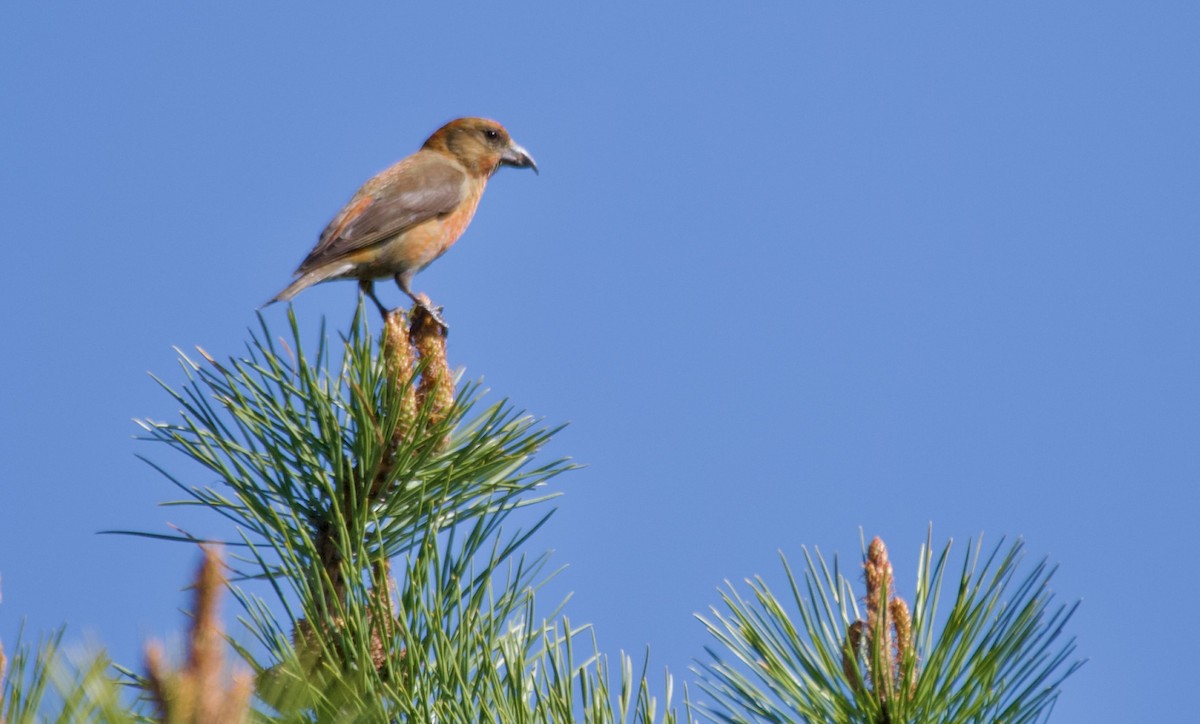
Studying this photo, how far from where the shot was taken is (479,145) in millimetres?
7680

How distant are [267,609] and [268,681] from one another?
0.32 meters

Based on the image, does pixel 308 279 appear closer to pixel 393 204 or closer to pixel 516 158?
pixel 393 204

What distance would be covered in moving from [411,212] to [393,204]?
0.33 feet

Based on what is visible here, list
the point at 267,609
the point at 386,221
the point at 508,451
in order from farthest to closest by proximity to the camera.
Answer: the point at 386,221, the point at 508,451, the point at 267,609

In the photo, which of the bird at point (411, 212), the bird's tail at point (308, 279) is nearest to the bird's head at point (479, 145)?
the bird at point (411, 212)

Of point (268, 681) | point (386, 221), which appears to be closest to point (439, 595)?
point (268, 681)

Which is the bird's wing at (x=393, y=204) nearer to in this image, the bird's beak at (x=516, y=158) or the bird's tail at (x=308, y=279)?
the bird's tail at (x=308, y=279)

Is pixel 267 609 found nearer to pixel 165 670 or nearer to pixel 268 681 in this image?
pixel 268 681

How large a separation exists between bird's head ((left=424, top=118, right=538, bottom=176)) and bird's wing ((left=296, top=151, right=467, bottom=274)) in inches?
8.0

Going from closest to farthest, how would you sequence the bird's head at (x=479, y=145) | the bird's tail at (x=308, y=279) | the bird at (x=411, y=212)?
1. the bird's tail at (x=308, y=279)
2. the bird at (x=411, y=212)
3. the bird's head at (x=479, y=145)

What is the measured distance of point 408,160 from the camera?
730 cm

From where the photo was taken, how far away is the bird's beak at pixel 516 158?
778 centimetres

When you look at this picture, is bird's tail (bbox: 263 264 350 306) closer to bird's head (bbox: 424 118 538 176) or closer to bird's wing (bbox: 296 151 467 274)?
bird's wing (bbox: 296 151 467 274)

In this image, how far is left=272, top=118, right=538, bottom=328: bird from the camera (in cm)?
593
